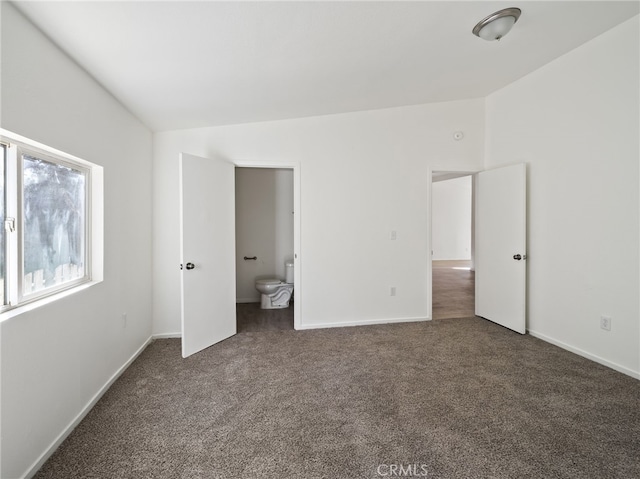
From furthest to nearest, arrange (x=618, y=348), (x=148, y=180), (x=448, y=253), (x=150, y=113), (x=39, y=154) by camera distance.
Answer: (x=448, y=253)
(x=148, y=180)
(x=150, y=113)
(x=618, y=348)
(x=39, y=154)

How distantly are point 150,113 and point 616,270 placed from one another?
429 centimetres

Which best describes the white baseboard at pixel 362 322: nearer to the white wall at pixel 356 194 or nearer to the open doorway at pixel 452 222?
the white wall at pixel 356 194

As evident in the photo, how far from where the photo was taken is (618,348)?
2477mm

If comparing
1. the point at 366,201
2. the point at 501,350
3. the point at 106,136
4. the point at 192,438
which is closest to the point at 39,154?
the point at 106,136

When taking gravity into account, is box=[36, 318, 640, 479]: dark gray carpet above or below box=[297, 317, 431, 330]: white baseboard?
below

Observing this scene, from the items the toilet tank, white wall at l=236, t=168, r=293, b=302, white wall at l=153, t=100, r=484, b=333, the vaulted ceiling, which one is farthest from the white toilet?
the vaulted ceiling

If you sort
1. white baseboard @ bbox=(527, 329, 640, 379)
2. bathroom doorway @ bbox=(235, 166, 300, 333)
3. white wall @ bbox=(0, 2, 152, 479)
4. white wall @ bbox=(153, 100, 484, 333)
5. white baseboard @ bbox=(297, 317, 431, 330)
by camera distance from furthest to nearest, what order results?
bathroom doorway @ bbox=(235, 166, 300, 333) < white baseboard @ bbox=(297, 317, 431, 330) < white wall @ bbox=(153, 100, 484, 333) < white baseboard @ bbox=(527, 329, 640, 379) < white wall @ bbox=(0, 2, 152, 479)

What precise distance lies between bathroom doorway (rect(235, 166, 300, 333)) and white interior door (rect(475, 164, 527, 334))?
9.01 feet

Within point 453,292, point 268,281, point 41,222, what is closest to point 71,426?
point 41,222

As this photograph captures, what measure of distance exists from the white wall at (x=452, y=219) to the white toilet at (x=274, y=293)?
6.43m

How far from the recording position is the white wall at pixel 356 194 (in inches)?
132

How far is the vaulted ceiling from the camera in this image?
62.0 inches

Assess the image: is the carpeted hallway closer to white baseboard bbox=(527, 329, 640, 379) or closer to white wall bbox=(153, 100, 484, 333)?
white wall bbox=(153, 100, 484, 333)

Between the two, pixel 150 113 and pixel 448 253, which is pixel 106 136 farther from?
pixel 448 253
